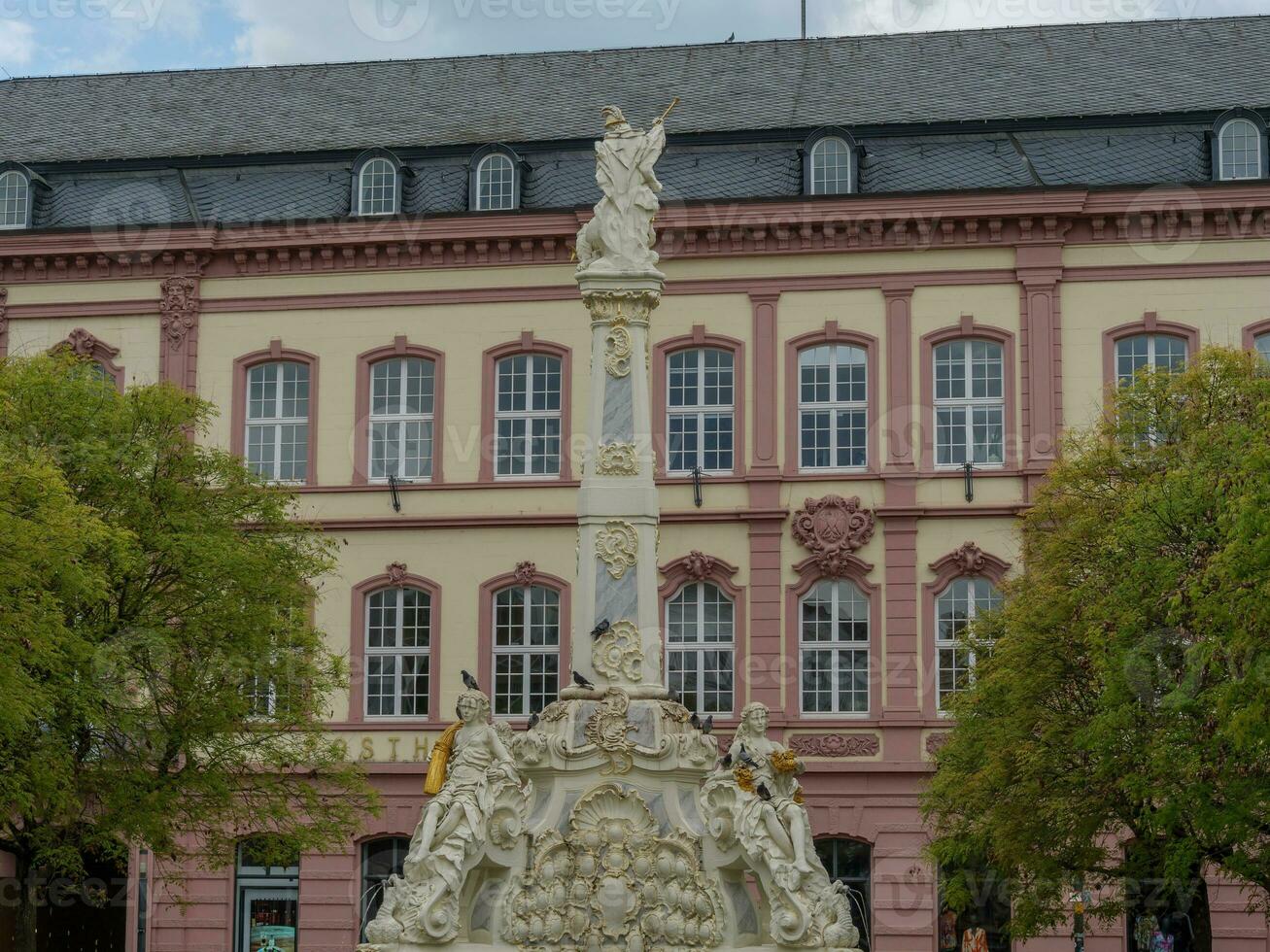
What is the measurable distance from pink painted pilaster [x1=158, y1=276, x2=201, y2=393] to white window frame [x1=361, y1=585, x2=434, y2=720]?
222 inches

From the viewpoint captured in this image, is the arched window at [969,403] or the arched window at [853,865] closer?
the arched window at [853,865]

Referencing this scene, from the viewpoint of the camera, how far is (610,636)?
24.9m

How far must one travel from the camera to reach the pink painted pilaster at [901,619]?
42250 millimetres

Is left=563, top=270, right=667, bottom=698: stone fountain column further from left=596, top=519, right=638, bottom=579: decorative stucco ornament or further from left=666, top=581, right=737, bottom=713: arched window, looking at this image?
left=666, top=581, right=737, bottom=713: arched window

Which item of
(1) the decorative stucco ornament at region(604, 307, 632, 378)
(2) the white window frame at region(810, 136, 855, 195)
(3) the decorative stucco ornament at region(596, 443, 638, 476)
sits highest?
(2) the white window frame at region(810, 136, 855, 195)

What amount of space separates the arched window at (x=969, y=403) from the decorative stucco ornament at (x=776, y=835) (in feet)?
64.1

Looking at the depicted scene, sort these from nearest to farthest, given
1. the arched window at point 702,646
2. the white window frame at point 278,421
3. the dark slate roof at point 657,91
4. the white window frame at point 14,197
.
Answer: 1. the arched window at point 702,646
2. the white window frame at point 278,421
3. the dark slate roof at point 657,91
4. the white window frame at point 14,197

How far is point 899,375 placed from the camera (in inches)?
1718

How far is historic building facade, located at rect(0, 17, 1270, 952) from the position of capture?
1683 inches

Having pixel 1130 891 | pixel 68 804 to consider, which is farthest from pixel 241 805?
pixel 1130 891

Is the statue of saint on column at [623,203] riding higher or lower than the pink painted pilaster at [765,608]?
higher

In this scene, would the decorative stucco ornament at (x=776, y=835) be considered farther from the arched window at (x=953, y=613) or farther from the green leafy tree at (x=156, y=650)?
the arched window at (x=953, y=613)

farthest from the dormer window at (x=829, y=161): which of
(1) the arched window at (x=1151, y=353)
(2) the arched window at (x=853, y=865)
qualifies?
(2) the arched window at (x=853, y=865)
